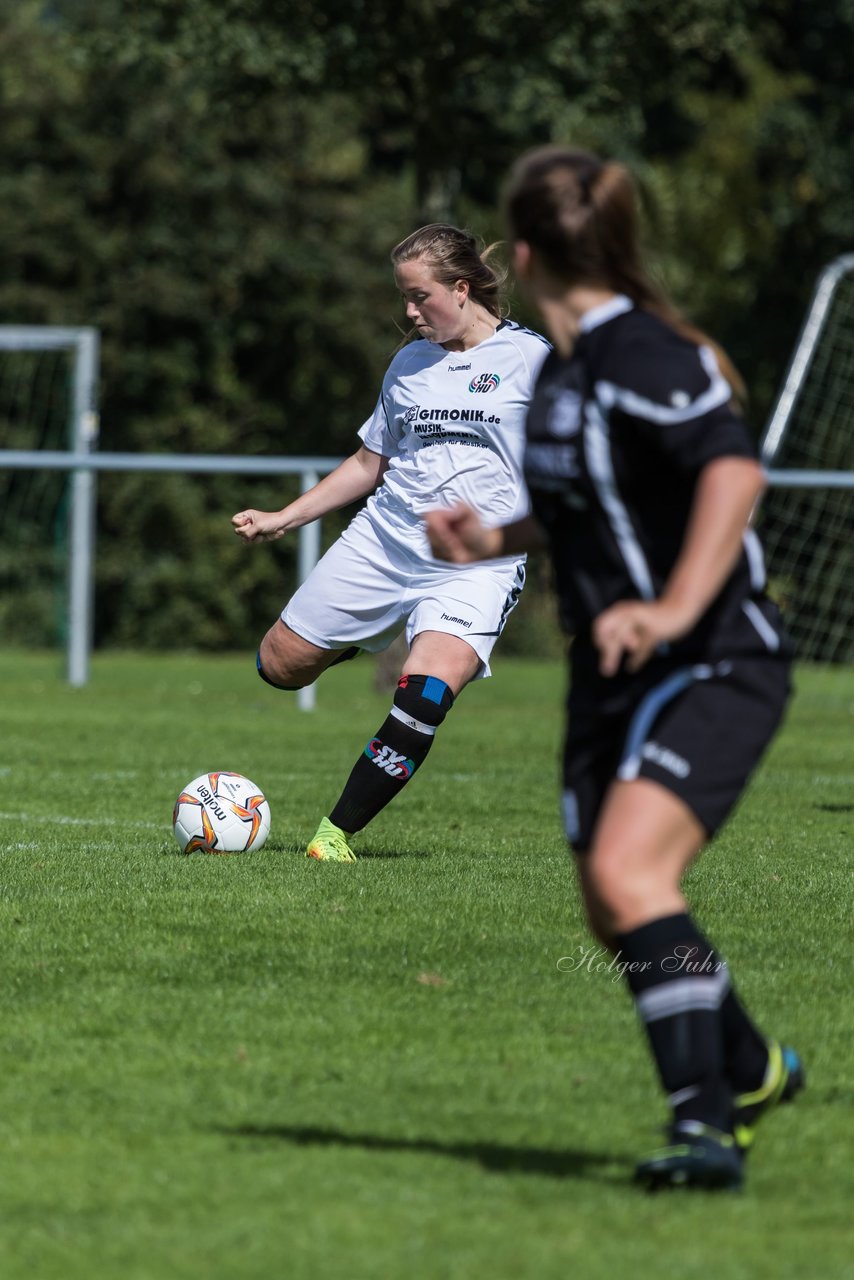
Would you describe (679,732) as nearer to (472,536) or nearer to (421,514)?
(472,536)

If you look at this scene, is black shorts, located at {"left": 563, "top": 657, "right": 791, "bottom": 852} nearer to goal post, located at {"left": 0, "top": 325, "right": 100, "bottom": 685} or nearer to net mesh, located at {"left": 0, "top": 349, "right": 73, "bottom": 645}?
goal post, located at {"left": 0, "top": 325, "right": 100, "bottom": 685}

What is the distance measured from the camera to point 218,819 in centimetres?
677

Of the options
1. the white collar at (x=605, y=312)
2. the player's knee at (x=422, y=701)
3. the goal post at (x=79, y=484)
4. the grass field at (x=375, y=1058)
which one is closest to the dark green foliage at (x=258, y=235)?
the goal post at (x=79, y=484)

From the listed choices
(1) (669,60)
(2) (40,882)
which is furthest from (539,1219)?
(1) (669,60)

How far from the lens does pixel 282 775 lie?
9.51 m

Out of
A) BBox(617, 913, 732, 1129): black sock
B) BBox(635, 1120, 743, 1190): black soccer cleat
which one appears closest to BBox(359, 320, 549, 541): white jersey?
BBox(617, 913, 732, 1129): black sock

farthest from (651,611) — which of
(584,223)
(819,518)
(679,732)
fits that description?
(819,518)

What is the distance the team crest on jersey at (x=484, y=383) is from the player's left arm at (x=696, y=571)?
354cm

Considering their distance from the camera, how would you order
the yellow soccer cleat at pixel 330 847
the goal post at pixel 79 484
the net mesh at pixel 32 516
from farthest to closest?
the net mesh at pixel 32 516
the goal post at pixel 79 484
the yellow soccer cleat at pixel 330 847

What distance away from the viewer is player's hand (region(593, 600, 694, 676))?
313cm

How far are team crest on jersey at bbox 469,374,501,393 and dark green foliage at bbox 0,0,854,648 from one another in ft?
61.0

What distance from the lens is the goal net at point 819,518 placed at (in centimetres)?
1605

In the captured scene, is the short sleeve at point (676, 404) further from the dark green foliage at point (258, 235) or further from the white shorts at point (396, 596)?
the dark green foliage at point (258, 235)

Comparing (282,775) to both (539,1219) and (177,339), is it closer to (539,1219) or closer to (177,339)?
(539,1219)
